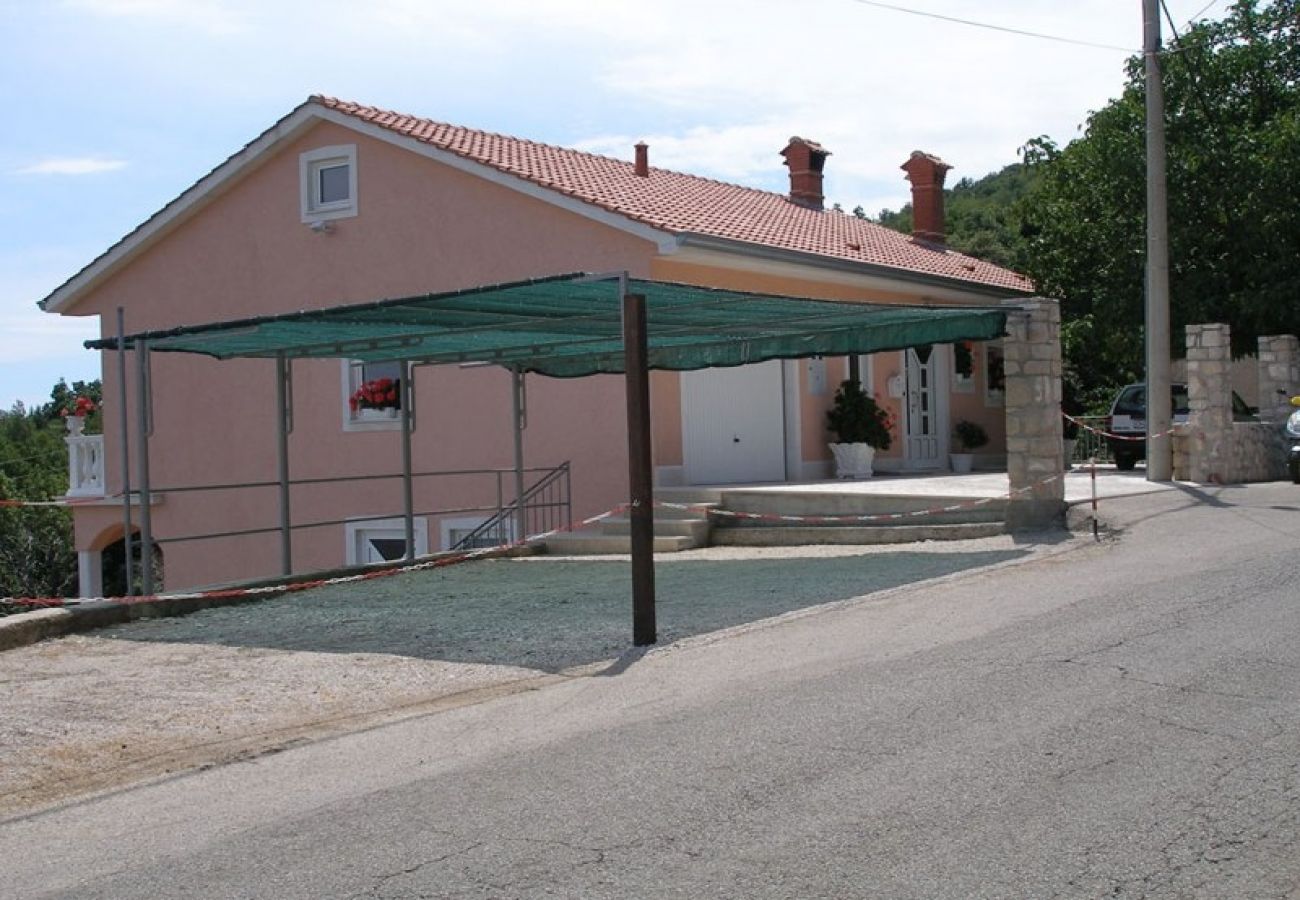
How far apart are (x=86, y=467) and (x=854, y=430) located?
12.5 metres

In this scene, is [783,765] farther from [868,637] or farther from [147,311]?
[147,311]

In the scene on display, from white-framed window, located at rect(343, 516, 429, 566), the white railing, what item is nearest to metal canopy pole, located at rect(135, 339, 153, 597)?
white-framed window, located at rect(343, 516, 429, 566)

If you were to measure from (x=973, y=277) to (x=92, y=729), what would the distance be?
2071 cm

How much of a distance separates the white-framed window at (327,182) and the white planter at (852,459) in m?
8.09

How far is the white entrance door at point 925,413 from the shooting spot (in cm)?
2516

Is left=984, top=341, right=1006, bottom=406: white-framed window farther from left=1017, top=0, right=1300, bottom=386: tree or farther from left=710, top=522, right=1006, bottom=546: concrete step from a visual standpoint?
left=710, top=522, right=1006, bottom=546: concrete step

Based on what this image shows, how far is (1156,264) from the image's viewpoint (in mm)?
18875

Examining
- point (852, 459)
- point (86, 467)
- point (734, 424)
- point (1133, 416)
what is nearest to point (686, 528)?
point (734, 424)

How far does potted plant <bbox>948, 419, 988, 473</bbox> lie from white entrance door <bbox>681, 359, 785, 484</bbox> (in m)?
5.09

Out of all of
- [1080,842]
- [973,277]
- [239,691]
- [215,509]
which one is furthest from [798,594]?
[973,277]

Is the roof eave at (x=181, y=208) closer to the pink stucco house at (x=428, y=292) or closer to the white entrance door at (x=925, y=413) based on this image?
the pink stucco house at (x=428, y=292)

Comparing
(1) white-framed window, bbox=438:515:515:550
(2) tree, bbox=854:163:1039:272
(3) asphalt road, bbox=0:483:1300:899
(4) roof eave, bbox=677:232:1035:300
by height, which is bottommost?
(3) asphalt road, bbox=0:483:1300:899

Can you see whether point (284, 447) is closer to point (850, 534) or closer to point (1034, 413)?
point (850, 534)

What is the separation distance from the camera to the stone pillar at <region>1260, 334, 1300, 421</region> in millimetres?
21984
